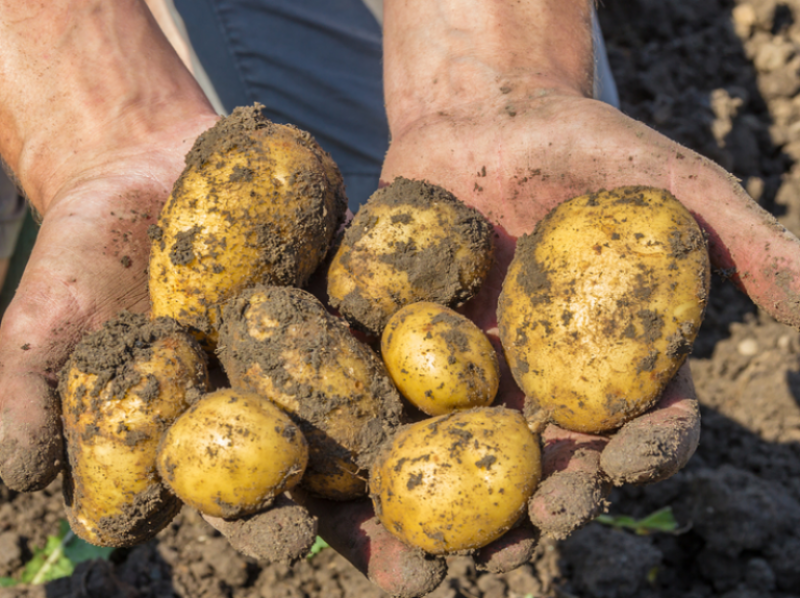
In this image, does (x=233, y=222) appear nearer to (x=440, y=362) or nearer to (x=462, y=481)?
(x=440, y=362)

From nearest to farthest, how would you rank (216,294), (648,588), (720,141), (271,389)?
(271,389)
(216,294)
(648,588)
(720,141)

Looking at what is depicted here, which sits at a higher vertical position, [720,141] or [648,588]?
[720,141]

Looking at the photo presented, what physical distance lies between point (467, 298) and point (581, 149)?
2.66ft

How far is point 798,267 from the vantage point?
8.84 ft

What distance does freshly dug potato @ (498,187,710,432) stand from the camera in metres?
2.65

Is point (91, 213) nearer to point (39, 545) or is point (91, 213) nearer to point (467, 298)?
point (467, 298)

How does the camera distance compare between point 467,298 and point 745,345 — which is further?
point 745,345

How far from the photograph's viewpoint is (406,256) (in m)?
3.02

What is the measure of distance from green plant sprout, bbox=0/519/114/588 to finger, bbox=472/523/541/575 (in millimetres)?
2691

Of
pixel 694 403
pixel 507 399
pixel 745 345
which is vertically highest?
pixel 694 403

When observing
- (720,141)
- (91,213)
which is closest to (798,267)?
(91,213)

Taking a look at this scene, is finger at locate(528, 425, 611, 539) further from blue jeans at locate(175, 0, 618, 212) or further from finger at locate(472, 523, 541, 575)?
Answer: blue jeans at locate(175, 0, 618, 212)

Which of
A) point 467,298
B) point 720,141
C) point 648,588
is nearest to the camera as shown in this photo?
point 467,298

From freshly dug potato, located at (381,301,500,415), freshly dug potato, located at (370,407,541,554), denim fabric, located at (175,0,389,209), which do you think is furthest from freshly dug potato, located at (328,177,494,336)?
denim fabric, located at (175,0,389,209)
